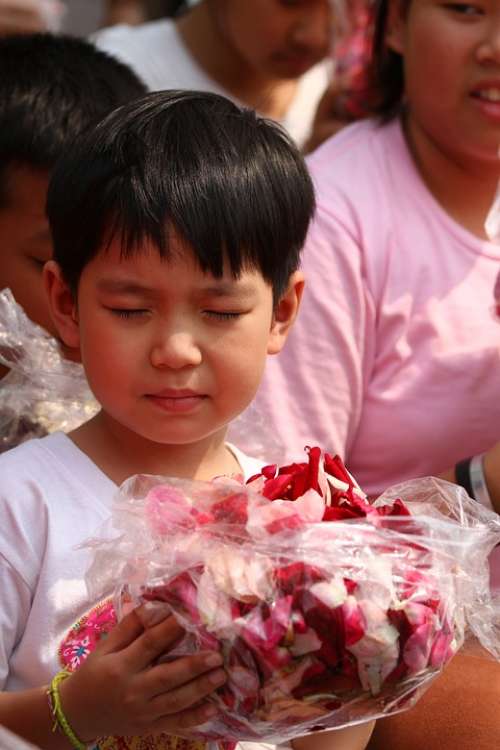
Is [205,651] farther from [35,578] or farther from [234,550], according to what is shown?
[35,578]

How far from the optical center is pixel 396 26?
252 cm

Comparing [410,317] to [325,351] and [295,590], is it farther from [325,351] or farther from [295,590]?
[295,590]

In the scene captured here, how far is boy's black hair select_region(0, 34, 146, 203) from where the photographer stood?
2244mm

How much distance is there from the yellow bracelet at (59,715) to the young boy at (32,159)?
65 centimetres

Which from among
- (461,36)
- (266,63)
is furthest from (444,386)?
(266,63)

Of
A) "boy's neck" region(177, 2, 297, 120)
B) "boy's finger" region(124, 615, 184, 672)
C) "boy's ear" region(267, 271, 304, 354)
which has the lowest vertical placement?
"boy's neck" region(177, 2, 297, 120)

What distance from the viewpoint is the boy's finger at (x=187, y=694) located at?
54.1 inches

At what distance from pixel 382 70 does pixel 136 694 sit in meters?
1.59

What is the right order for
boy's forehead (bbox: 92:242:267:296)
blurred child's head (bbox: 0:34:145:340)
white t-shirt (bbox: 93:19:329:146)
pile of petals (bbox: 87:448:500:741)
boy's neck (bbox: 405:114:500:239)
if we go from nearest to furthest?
pile of petals (bbox: 87:448:500:741) < boy's forehead (bbox: 92:242:267:296) < blurred child's head (bbox: 0:34:145:340) < boy's neck (bbox: 405:114:500:239) < white t-shirt (bbox: 93:19:329:146)

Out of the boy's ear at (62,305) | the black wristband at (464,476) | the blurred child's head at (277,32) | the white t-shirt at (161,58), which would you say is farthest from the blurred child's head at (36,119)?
the white t-shirt at (161,58)

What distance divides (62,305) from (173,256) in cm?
25

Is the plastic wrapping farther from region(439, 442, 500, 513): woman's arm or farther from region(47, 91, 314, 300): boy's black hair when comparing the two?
region(439, 442, 500, 513): woman's arm

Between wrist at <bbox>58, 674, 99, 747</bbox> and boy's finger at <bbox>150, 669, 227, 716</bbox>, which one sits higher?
boy's finger at <bbox>150, 669, 227, 716</bbox>

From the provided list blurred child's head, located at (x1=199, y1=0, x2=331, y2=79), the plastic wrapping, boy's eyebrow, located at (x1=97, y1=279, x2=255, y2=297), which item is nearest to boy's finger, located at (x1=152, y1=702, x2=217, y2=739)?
boy's eyebrow, located at (x1=97, y1=279, x2=255, y2=297)
